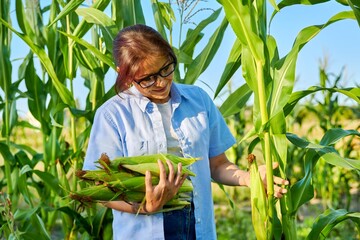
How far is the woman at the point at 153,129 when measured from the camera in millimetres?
1738

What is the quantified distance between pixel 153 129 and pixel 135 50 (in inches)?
8.6

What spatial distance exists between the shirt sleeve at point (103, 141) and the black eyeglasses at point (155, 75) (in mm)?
150

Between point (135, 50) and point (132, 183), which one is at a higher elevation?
point (135, 50)

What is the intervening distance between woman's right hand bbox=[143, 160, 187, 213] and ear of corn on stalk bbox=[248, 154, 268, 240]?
0.82ft

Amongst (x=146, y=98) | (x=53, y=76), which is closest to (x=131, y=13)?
(x=53, y=76)

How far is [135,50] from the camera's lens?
174cm

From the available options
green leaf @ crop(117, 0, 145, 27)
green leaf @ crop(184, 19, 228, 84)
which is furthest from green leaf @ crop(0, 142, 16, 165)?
green leaf @ crop(184, 19, 228, 84)

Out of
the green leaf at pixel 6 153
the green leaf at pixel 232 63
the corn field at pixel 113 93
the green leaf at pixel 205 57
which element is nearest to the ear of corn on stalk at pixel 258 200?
the corn field at pixel 113 93

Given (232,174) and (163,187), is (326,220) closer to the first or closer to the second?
(232,174)

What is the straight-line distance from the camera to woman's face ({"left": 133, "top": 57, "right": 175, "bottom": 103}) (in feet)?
5.62

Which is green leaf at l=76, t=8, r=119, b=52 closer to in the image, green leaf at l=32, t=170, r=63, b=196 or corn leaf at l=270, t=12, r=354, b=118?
green leaf at l=32, t=170, r=63, b=196

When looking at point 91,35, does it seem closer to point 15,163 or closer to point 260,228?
point 15,163

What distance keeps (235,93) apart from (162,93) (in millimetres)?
722

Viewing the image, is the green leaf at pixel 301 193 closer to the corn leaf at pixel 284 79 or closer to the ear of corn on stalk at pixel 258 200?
the ear of corn on stalk at pixel 258 200
